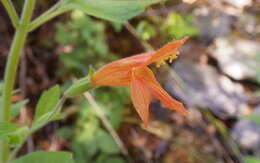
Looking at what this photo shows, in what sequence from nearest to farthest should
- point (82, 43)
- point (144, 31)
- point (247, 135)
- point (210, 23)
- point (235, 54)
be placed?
point (144, 31)
point (82, 43)
point (247, 135)
point (235, 54)
point (210, 23)

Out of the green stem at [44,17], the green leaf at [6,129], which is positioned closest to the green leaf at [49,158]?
the green leaf at [6,129]

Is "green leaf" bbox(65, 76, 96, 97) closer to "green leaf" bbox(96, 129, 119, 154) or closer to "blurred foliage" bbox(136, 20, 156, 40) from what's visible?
"blurred foliage" bbox(136, 20, 156, 40)

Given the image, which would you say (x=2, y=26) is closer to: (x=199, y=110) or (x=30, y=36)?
(x=30, y=36)

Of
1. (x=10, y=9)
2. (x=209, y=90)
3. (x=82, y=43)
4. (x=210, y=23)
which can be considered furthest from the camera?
(x=210, y=23)

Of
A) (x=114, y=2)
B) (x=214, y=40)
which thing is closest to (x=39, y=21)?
(x=114, y=2)

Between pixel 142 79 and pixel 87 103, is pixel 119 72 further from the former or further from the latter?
pixel 87 103

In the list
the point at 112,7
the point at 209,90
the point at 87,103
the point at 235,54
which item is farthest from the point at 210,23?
the point at 112,7
